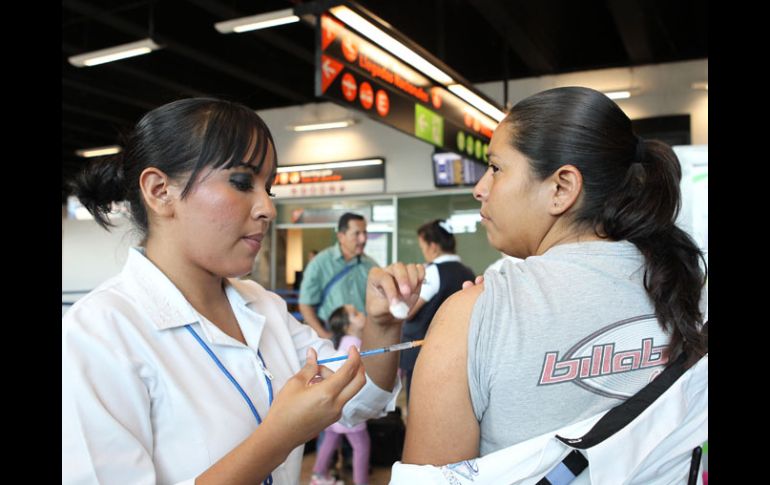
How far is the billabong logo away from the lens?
925 mm

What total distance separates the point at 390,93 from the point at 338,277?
56.8 inches

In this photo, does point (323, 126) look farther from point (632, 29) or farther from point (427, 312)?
point (427, 312)

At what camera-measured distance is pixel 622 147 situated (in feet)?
3.51

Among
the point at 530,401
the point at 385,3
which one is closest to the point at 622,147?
the point at 530,401

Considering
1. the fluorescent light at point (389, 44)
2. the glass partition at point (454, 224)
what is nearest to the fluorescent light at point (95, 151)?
the glass partition at point (454, 224)

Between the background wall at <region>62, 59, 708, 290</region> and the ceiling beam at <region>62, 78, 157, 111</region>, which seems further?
the ceiling beam at <region>62, 78, 157, 111</region>

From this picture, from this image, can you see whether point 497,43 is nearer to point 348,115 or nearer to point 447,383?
point 348,115

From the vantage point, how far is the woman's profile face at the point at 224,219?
116cm

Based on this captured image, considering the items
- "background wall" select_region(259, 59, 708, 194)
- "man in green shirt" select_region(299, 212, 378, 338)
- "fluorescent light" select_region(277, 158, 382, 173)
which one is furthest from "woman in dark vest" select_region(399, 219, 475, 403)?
"fluorescent light" select_region(277, 158, 382, 173)

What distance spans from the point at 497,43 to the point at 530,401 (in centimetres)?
632

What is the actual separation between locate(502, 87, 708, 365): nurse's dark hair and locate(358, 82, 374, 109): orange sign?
2.61 meters

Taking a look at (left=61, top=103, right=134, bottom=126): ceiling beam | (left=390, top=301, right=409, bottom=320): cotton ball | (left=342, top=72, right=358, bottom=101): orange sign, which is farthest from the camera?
(left=61, top=103, right=134, bottom=126): ceiling beam

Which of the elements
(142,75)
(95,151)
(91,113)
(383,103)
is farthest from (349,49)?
(95,151)

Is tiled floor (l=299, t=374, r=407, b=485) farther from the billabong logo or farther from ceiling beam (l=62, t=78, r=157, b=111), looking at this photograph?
ceiling beam (l=62, t=78, r=157, b=111)
